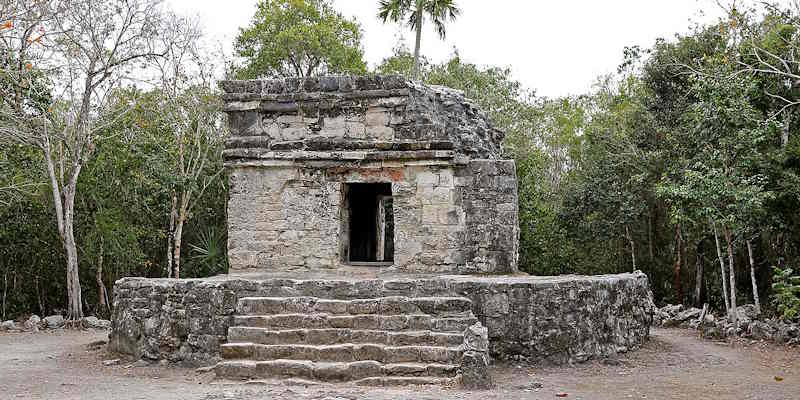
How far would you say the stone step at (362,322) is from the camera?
719 cm

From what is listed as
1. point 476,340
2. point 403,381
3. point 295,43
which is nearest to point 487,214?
point 476,340

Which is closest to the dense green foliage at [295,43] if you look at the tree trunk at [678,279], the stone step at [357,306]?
the tree trunk at [678,279]

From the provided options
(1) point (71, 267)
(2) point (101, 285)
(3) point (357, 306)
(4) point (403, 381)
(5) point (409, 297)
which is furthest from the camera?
(2) point (101, 285)

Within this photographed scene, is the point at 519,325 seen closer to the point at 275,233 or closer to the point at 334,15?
the point at 275,233

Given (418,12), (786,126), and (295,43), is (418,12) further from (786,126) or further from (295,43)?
(786,126)

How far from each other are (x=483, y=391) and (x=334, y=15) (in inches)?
678

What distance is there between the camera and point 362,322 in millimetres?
7277

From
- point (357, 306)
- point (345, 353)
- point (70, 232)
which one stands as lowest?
point (345, 353)

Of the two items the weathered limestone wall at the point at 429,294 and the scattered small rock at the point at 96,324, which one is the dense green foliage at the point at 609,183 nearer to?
the scattered small rock at the point at 96,324

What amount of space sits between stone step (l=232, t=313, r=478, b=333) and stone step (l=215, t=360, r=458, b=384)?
1.71 ft

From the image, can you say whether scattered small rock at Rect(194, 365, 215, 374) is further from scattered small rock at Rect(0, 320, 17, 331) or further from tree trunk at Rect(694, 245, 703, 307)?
tree trunk at Rect(694, 245, 703, 307)

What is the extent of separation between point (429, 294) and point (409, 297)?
234mm

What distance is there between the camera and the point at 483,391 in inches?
251

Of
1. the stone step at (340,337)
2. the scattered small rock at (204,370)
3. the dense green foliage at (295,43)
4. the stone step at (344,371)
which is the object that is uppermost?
the dense green foliage at (295,43)
